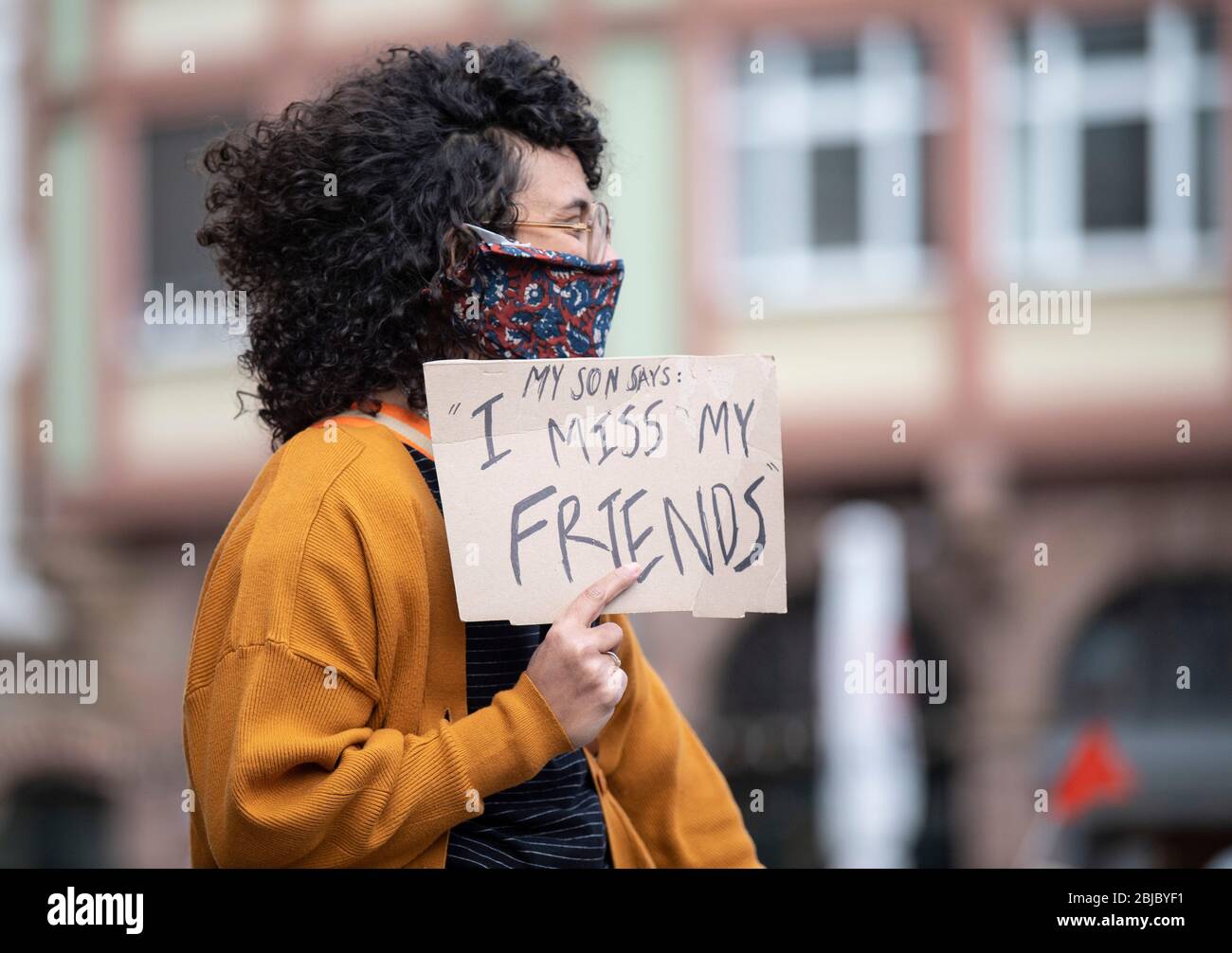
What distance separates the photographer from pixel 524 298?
2139 millimetres

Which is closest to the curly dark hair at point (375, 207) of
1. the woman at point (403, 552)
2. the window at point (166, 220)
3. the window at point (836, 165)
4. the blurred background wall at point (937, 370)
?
the woman at point (403, 552)

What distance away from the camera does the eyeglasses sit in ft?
7.20

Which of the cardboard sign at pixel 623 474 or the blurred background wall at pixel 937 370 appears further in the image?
the blurred background wall at pixel 937 370

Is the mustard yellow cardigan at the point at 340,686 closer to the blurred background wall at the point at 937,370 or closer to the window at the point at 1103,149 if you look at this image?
the blurred background wall at the point at 937,370

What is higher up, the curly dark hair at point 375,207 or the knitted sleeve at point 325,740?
→ the curly dark hair at point 375,207

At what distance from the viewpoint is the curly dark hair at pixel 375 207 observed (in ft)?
7.09

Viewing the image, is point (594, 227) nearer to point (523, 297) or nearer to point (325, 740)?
point (523, 297)

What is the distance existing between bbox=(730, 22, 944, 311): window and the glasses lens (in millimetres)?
8936

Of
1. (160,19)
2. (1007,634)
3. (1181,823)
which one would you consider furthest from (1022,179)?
(160,19)

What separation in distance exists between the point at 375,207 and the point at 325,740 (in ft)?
2.13

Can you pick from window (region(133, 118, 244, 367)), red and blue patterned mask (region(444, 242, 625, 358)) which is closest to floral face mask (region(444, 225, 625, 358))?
red and blue patterned mask (region(444, 242, 625, 358))

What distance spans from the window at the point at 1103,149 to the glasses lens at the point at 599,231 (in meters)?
9.06

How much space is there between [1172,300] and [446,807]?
9532 millimetres

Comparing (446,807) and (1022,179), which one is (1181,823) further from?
(446,807)
